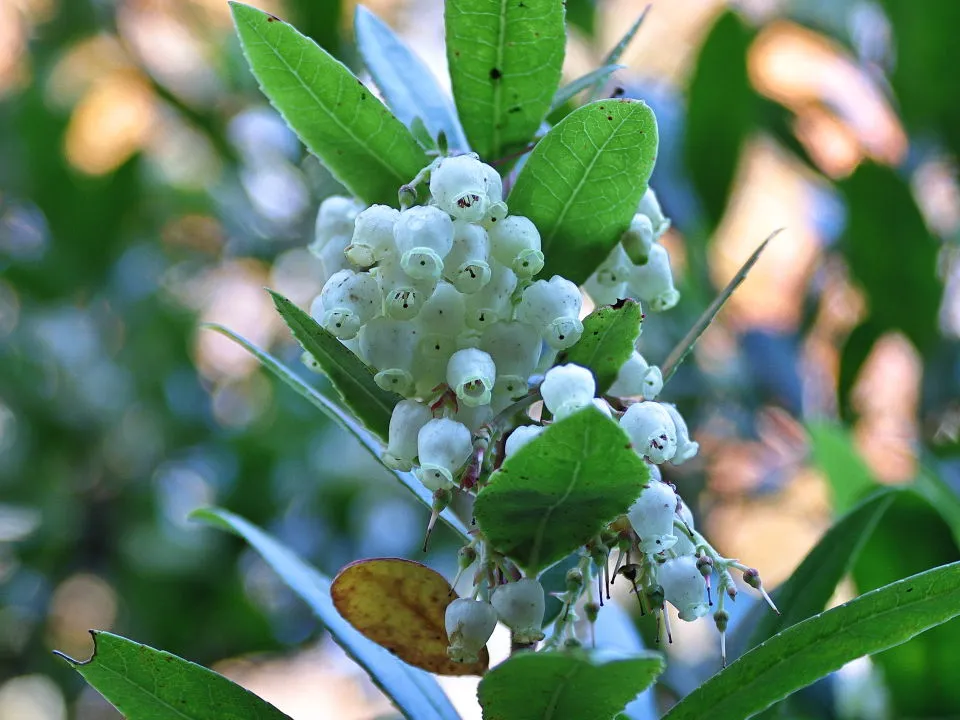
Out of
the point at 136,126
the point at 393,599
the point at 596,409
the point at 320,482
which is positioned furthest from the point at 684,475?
the point at 136,126

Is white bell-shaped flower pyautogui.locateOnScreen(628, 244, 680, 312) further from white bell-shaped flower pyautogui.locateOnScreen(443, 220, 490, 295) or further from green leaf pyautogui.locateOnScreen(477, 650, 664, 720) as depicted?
green leaf pyautogui.locateOnScreen(477, 650, 664, 720)

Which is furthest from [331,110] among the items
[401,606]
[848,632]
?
[848,632]

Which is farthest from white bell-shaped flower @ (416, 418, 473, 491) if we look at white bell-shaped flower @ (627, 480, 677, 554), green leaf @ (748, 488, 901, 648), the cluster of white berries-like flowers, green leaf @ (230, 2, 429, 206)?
green leaf @ (748, 488, 901, 648)

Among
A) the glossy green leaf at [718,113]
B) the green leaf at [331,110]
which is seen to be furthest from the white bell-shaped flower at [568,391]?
the glossy green leaf at [718,113]

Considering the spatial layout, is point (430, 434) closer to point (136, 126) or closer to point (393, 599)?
point (393, 599)

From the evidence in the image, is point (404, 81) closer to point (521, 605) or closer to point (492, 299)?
point (492, 299)

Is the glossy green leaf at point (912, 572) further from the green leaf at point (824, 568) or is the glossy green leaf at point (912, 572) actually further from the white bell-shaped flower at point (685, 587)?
the white bell-shaped flower at point (685, 587)
